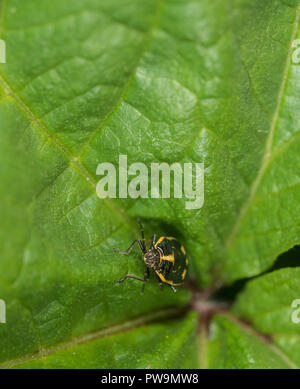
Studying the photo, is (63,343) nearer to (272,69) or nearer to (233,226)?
(233,226)

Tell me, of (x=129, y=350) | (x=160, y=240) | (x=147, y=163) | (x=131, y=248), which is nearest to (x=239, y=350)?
(x=129, y=350)

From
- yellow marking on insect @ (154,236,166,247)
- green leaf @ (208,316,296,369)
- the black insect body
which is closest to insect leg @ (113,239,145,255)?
the black insect body

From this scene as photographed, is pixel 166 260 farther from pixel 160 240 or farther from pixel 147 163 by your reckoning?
pixel 147 163

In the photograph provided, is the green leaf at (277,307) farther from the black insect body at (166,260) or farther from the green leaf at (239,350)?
the black insect body at (166,260)

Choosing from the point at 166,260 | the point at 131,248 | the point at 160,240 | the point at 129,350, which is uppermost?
the point at 131,248

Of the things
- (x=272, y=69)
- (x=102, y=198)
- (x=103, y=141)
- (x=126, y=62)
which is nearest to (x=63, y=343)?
(x=102, y=198)

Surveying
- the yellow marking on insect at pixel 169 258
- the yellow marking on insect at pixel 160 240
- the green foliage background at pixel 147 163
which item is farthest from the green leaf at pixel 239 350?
the yellow marking on insect at pixel 160 240
